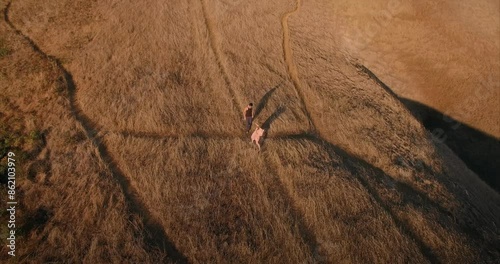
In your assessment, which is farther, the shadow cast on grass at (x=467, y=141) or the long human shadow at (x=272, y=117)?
the shadow cast on grass at (x=467, y=141)

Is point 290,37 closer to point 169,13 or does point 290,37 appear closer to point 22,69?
point 169,13

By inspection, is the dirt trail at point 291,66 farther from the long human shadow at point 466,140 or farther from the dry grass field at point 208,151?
the long human shadow at point 466,140

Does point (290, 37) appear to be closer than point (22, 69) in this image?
No

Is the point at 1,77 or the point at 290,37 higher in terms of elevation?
the point at 290,37

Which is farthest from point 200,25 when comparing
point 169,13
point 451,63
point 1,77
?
point 451,63

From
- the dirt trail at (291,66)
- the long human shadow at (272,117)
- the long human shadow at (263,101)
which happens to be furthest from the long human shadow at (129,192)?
the dirt trail at (291,66)

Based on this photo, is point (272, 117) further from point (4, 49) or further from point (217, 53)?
point (4, 49)
